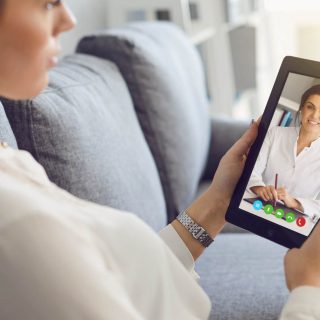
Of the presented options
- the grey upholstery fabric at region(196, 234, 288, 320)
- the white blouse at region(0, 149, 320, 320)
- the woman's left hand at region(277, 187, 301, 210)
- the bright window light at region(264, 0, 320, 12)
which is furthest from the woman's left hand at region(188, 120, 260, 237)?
the bright window light at region(264, 0, 320, 12)

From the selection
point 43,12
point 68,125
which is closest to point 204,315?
point 43,12

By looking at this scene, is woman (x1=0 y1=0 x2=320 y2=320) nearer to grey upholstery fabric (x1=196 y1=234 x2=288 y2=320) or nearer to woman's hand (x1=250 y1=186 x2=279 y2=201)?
woman's hand (x1=250 y1=186 x2=279 y2=201)

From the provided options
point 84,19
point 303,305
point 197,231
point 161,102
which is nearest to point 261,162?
point 197,231

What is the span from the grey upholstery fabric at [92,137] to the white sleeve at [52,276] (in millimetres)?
477

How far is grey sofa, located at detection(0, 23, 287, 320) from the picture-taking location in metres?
1.07

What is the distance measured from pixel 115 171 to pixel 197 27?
1.58 m

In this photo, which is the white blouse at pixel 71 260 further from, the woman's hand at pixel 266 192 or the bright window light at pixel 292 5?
the bright window light at pixel 292 5

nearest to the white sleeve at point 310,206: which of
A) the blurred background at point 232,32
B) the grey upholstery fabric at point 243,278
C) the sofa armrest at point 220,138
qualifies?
the grey upholstery fabric at point 243,278

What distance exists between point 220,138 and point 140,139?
70cm

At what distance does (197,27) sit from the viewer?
2.69 metres

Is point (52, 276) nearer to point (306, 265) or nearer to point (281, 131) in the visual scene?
point (306, 265)

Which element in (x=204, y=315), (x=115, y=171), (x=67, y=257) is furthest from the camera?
(x=115, y=171)

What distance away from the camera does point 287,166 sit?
93 centimetres

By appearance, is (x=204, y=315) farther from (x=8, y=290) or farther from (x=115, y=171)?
(x=115, y=171)
